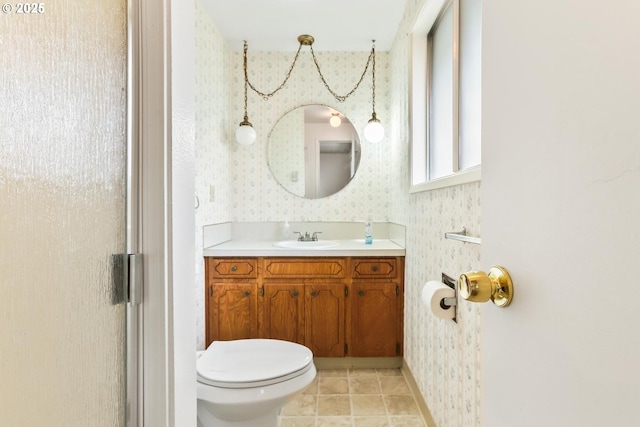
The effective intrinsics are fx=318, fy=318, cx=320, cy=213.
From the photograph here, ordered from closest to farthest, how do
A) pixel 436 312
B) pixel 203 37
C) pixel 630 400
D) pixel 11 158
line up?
pixel 630 400, pixel 11 158, pixel 436 312, pixel 203 37

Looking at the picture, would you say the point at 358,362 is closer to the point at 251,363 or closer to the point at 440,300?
the point at 251,363

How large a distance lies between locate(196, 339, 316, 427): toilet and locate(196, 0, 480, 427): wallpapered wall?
0.66 metres

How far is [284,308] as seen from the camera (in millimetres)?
2197

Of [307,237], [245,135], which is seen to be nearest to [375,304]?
[307,237]

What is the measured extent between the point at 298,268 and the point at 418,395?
1.05 meters

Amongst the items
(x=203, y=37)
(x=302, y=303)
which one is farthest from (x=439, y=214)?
(x=203, y=37)

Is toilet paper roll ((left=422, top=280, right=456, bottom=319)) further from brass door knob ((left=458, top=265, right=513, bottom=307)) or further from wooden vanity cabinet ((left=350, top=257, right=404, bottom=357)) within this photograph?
wooden vanity cabinet ((left=350, top=257, right=404, bottom=357))

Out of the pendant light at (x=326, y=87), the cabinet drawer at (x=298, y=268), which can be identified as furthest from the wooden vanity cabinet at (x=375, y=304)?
the pendant light at (x=326, y=87)

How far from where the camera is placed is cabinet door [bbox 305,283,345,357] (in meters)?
2.20

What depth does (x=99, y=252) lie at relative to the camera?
56 cm

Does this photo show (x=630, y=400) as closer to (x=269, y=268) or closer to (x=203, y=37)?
(x=269, y=268)

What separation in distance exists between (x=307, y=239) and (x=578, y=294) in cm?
228

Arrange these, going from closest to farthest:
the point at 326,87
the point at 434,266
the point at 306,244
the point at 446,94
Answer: the point at 434,266, the point at 446,94, the point at 306,244, the point at 326,87

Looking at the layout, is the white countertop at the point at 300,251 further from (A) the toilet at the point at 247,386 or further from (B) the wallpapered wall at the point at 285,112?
(A) the toilet at the point at 247,386
